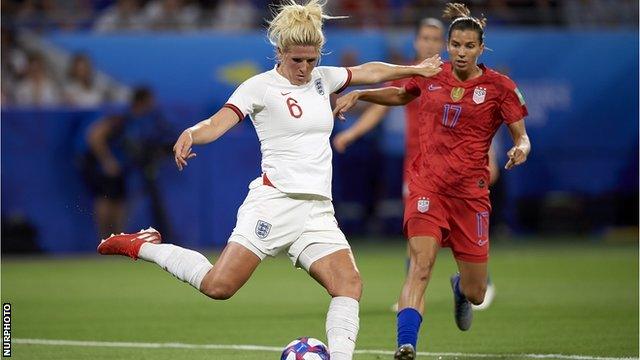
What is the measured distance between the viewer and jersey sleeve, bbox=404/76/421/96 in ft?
30.3

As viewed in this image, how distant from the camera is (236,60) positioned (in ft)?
70.3

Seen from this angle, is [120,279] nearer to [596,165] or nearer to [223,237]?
[223,237]

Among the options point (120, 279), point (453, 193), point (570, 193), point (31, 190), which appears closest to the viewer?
point (453, 193)

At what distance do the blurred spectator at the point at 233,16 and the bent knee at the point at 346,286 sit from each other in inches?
573

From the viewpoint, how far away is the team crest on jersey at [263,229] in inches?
307

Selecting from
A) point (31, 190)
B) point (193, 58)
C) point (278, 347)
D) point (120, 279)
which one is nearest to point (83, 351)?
point (278, 347)

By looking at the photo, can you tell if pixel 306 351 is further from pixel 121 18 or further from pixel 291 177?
pixel 121 18

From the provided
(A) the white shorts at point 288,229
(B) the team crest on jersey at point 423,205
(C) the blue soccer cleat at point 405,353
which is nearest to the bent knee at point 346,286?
(A) the white shorts at point 288,229

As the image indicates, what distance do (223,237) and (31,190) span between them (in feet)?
9.99

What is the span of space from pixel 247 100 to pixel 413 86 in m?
1.85

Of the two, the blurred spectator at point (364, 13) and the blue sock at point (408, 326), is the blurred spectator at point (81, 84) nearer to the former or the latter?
the blurred spectator at point (364, 13)

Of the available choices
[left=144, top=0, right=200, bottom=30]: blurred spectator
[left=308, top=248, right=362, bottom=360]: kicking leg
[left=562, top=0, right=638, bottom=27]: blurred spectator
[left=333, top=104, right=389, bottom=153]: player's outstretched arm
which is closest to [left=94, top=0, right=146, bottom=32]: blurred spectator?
[left=144, top=0, right=200, bottom=30]: blurred spectator

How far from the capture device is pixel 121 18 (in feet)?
70.4

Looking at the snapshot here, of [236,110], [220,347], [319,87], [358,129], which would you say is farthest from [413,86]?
[358,129]
